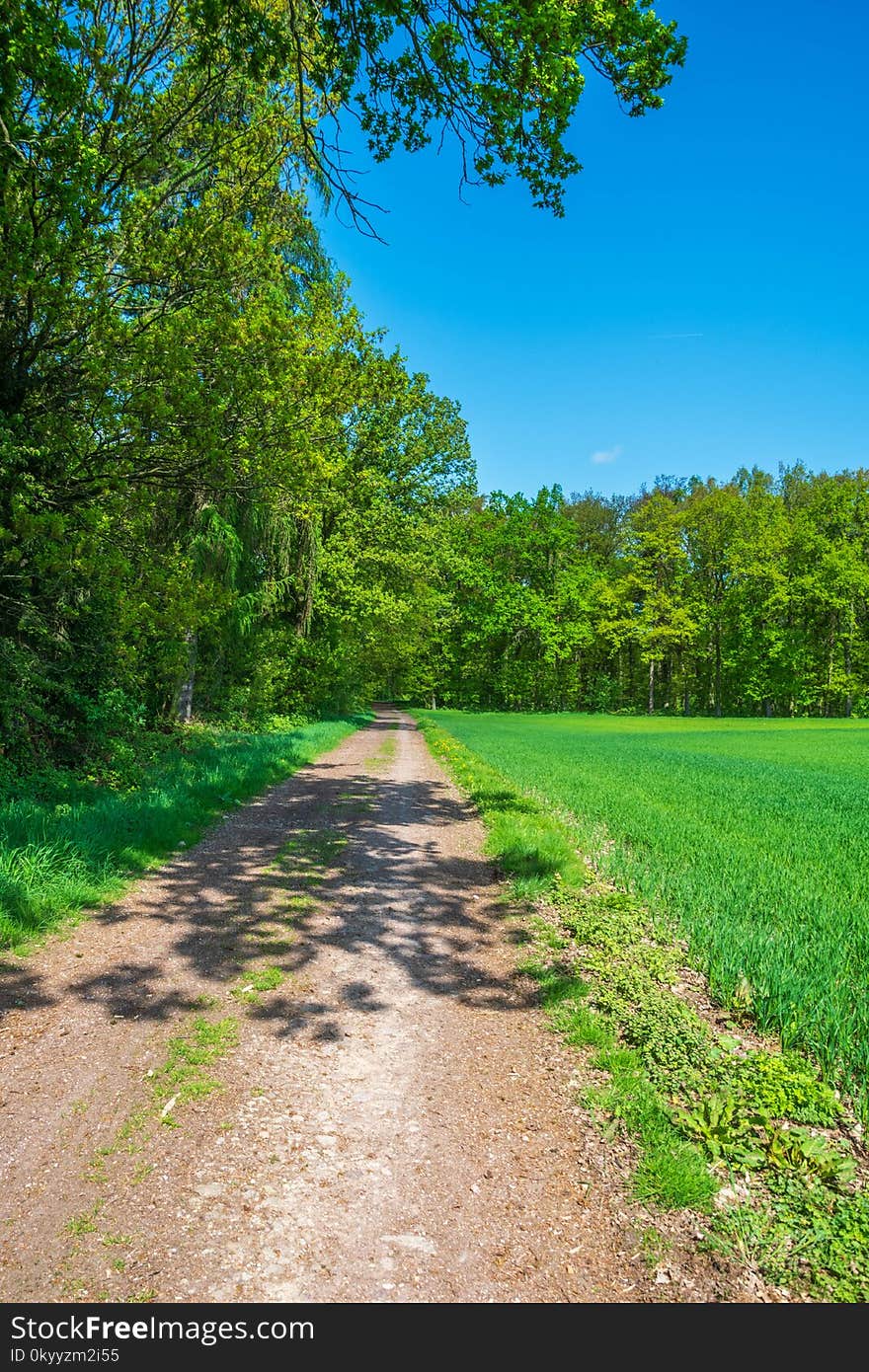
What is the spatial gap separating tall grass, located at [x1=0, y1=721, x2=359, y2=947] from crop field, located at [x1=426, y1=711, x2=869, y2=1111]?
4832 mm

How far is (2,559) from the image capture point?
7035 mm

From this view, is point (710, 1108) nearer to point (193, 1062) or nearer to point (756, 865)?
point (193, 1062)

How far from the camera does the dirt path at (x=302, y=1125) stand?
88.7 inches

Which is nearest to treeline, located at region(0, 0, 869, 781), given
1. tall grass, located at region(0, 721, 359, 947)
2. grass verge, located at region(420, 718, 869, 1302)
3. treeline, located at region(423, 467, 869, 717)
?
tall grass, located at region(0, 721, 359, 947)

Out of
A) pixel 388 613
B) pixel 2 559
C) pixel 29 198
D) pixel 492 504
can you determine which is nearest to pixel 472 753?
pixel 388 613

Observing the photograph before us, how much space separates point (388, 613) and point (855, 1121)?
73.5 ft

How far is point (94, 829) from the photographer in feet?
21.9

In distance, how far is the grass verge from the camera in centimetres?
241

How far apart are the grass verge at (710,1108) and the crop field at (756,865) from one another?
0.24 metres

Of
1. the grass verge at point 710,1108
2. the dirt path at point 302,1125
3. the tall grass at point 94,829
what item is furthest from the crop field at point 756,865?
the tall grass at point 94,829

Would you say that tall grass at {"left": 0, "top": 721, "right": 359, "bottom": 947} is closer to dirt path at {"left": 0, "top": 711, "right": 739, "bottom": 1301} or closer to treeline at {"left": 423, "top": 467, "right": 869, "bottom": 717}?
dirt path at {"left": 0, "top": 711, "right": 739, "bottom": 1301}

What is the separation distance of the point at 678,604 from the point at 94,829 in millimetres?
52783

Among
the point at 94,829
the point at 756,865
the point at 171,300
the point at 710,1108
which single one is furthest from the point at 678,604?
the point at 710,1108

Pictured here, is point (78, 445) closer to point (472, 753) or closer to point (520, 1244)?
point (520, 1244)
